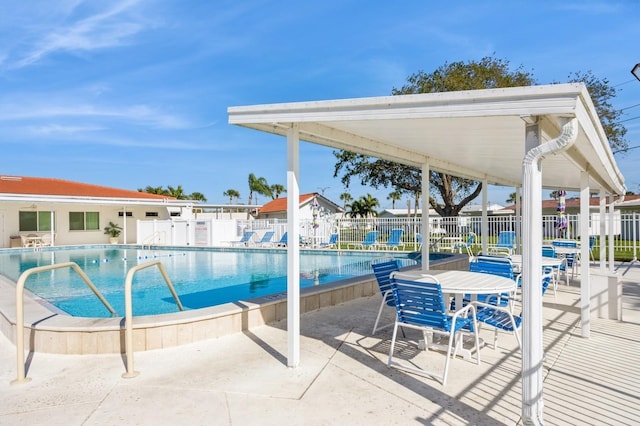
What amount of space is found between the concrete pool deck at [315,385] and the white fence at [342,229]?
14171 mm

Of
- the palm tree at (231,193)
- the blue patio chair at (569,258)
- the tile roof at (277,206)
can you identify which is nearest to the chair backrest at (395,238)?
the blue patio chair at (569,258)

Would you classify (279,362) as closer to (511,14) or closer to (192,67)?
(511,14)

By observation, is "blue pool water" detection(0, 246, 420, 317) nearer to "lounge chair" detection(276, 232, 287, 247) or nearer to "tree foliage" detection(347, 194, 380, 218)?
A: "lounge chair" detection(276, 232, 287, 247)

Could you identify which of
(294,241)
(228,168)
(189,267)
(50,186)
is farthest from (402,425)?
(228,168)

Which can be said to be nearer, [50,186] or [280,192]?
[50,186]

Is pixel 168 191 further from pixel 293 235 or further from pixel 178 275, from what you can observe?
pixel 293 235

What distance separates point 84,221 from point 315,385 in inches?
1033

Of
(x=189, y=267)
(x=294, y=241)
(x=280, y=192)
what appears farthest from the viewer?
(x=280, y=192)

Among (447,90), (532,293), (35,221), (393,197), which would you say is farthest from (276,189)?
(532,293)

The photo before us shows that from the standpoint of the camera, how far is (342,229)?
2188 centimetres

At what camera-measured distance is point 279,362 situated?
437 centimetres

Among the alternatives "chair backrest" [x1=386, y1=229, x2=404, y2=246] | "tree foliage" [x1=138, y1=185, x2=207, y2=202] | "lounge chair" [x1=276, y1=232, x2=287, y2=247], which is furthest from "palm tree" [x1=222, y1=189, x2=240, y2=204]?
"chair backrest" [x1=386, y1=229, x2=404, y2=246]

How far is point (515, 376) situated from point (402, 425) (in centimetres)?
168

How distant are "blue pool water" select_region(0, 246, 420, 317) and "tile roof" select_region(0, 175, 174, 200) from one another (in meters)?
5.75
